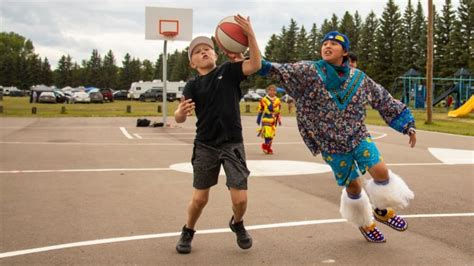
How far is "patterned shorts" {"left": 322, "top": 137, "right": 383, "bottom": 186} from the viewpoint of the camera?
18.1 feet

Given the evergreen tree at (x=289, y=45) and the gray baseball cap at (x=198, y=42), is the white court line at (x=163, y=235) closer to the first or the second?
the gray baseball cap at (x=198, y=42)

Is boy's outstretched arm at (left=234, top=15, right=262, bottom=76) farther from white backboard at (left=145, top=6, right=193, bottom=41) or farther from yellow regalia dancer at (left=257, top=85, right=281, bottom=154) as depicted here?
white backboard at (left=145, top=6, right=193, bottom=41)

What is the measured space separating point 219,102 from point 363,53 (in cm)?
8991

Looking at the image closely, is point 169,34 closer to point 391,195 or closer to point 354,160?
point 354,160

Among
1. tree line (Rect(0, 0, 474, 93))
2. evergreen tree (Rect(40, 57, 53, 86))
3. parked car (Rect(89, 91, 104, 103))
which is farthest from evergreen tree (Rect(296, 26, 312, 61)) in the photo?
evergreen tree (Rect(40, 57, 53, 86))

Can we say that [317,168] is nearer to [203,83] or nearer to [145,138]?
[203,83]

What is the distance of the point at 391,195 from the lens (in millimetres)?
5617

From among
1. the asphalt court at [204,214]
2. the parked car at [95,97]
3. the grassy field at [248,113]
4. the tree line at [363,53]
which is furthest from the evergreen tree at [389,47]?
the asphalt court at [204,214]

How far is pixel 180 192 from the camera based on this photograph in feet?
28.1

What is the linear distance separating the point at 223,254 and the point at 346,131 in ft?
5.48

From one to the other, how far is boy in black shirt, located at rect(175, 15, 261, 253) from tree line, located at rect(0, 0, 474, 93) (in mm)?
68312

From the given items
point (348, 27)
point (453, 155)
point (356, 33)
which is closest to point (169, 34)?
point (453, 155)

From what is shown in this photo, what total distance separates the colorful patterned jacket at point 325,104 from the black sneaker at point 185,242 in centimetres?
152

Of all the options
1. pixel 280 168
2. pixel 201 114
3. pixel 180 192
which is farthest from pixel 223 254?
pixel 280 168
